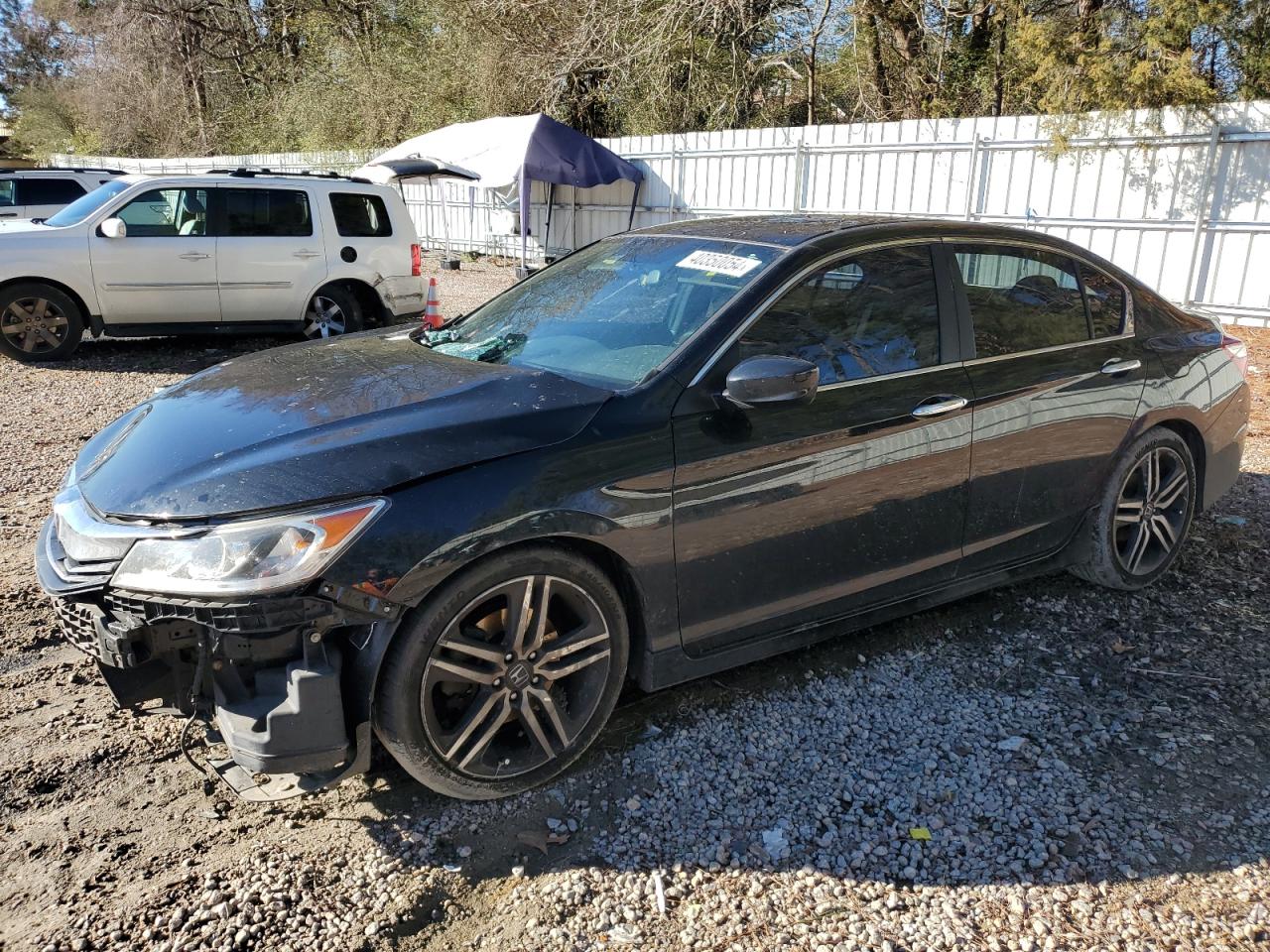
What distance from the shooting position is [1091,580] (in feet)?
14.8

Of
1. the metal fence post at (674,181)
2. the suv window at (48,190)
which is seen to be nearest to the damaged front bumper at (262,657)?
the suv window at (48,190)

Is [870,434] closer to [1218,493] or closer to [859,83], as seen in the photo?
[1218,493]

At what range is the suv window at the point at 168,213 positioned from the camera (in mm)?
9617

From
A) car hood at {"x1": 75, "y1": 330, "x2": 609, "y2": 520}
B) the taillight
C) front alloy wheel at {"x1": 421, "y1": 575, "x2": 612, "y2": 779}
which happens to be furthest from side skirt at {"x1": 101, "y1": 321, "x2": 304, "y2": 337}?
the taillight

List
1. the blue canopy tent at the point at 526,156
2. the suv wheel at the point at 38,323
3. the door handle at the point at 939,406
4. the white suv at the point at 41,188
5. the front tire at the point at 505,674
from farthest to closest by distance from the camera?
the blue canopy tent at the point at 526,156
the white suv at the point at 41,188
the suv wheel at the point at 38,323
the door handle at the point at 939,406
the front tire at the point at 505,674

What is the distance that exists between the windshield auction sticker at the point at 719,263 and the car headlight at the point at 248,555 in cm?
162

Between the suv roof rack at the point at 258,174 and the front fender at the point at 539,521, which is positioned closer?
the front fender at the point at 539,521

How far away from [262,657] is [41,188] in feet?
46.1

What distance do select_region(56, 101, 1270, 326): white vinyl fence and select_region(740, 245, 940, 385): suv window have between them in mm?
4928

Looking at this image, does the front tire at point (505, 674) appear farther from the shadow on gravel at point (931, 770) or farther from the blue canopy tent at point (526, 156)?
the blue canopy tent at point (526, 156)

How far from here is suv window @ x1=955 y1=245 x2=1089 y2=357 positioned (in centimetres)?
392

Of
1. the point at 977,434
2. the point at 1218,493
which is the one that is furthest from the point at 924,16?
the point at 977,434

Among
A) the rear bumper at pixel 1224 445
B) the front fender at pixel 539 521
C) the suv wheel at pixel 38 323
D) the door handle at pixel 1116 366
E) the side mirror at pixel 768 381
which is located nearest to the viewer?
the front fender at pixel 539 521

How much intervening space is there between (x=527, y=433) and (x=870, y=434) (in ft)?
4.25
